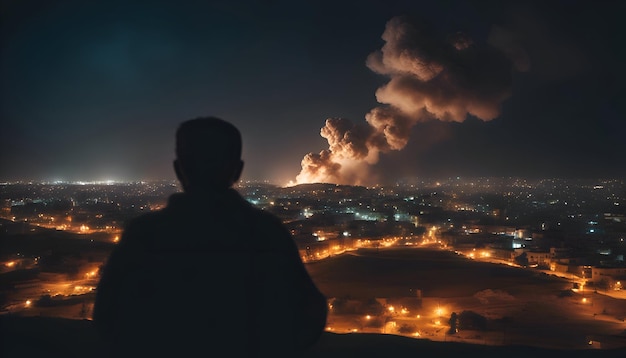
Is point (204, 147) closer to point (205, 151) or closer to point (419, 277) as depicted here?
point (205, 151)

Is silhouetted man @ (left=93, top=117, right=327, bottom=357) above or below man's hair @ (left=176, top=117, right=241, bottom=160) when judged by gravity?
below

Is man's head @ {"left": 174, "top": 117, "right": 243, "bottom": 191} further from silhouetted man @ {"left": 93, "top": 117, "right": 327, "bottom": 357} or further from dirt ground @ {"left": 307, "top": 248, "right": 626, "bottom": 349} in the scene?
dirt ground @ {"left": 307, "top": 248, "right": 626, "bottom": 349}

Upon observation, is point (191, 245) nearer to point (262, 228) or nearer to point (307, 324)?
point (262, 228)

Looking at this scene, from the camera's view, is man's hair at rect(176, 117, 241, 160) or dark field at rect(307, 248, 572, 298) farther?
dark field at rect(307, 248, 572, 298)

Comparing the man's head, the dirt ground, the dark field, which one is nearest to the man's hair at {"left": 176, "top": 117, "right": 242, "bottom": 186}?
the man's head

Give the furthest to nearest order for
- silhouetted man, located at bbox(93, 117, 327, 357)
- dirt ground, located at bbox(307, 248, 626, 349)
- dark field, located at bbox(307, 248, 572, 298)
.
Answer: dark field, located at bbox(307, 248, 572, 298), dirt ground, located at bbox(307, 248, 626, 349), silhouetted man, located at bbox(93, 117, 327, 357)

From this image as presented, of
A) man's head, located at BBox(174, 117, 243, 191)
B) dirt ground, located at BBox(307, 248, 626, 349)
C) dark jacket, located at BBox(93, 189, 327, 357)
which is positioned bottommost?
dirt ground, located at BBox(307, 248, 626, 349)

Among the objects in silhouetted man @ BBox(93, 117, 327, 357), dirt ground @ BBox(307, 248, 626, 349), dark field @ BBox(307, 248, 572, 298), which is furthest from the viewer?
dark field @ BBox(307, 248, 572, 298)
